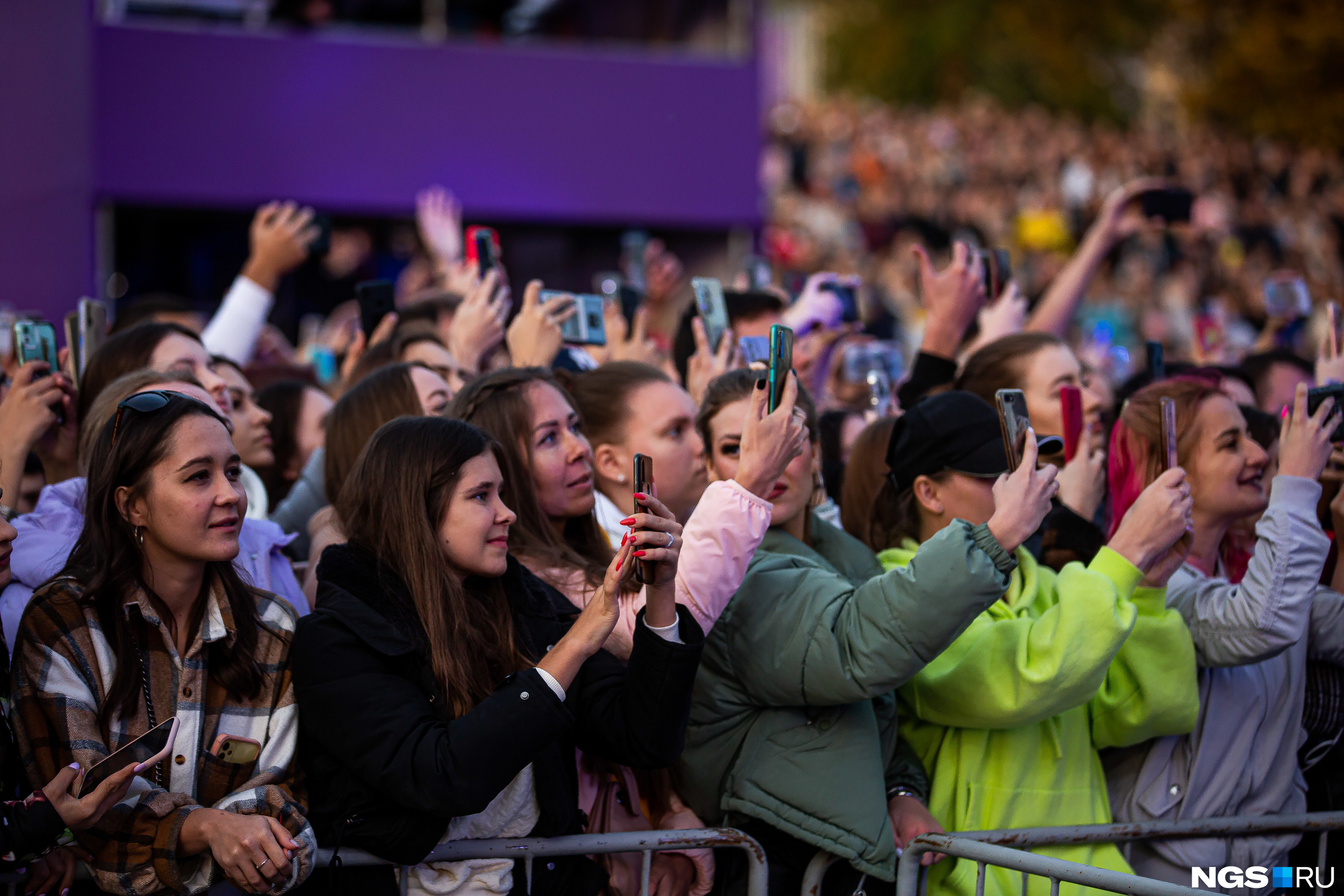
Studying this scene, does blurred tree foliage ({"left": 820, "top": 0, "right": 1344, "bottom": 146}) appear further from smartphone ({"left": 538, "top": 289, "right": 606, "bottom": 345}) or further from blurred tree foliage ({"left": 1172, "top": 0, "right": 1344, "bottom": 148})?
smartphone ({"left": 538, "top": 289, "right": 606, "bottom": 345})

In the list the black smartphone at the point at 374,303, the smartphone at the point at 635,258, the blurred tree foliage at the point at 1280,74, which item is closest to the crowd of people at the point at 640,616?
the black smartphone at the point at 374,303

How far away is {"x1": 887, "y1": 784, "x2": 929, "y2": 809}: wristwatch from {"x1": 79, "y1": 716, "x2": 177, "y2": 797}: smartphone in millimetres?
1634

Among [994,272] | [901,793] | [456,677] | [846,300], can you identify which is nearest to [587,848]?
[456,677]

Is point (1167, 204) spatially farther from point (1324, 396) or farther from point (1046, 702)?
point (1046, 702)

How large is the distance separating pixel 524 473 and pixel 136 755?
1145mm

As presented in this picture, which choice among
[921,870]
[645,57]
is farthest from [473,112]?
[921,870]

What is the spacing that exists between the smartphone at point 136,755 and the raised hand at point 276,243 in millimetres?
3191

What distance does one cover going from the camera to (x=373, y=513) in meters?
2.89

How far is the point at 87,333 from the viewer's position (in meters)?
4.29

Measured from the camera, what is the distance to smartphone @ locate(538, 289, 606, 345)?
4.55 metres

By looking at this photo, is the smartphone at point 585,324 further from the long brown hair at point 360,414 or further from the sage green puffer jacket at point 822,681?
the sage green puffer jacket at point 822,681

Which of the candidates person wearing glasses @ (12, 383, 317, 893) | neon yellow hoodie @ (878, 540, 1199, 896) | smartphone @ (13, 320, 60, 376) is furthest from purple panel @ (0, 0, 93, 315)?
neon yellow hoodie @ (878, 540, 1199, 896)

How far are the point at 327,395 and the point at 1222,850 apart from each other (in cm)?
326

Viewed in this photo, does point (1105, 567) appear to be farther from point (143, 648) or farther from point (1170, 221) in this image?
point (1170, 221)
